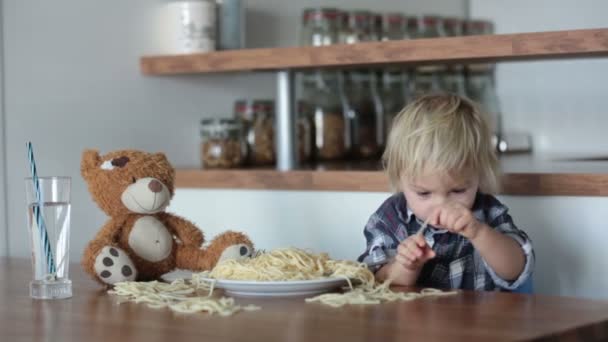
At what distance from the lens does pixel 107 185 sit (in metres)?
1.48

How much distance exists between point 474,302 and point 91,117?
1.07 m

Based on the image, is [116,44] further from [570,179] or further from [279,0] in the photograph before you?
[570,179]

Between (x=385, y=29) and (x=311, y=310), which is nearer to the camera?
(x=311, y=310)

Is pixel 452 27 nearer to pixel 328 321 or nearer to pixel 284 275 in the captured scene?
pixel 284 275

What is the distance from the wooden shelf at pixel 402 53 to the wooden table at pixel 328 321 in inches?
22.0

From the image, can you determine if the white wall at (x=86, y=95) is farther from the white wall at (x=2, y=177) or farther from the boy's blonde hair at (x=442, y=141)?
the boy's blonde hair at (x=442, y=141)

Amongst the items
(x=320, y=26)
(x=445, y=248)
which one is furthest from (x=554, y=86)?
(x=445, y=248)

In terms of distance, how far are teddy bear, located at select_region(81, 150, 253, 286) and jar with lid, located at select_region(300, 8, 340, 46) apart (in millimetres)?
951

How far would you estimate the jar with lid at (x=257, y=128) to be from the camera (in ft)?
7.53

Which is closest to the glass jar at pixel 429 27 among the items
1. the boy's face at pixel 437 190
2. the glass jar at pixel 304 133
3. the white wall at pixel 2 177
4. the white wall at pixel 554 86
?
the white wall at pixel 554 86

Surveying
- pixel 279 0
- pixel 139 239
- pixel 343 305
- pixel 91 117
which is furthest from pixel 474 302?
pixel 279 0

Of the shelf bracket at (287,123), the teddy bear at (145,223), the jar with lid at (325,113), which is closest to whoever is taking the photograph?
the teddy bear at (145,223)

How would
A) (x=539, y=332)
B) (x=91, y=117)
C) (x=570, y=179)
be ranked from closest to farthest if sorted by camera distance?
(x=539, y=332)
(x=570, y=179)
(x=91, y=117)

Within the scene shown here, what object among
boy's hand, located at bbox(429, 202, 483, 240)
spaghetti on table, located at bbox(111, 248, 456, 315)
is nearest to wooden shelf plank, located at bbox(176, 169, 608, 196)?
boy's hand, located at bbox(429, 202, 483, 240)
